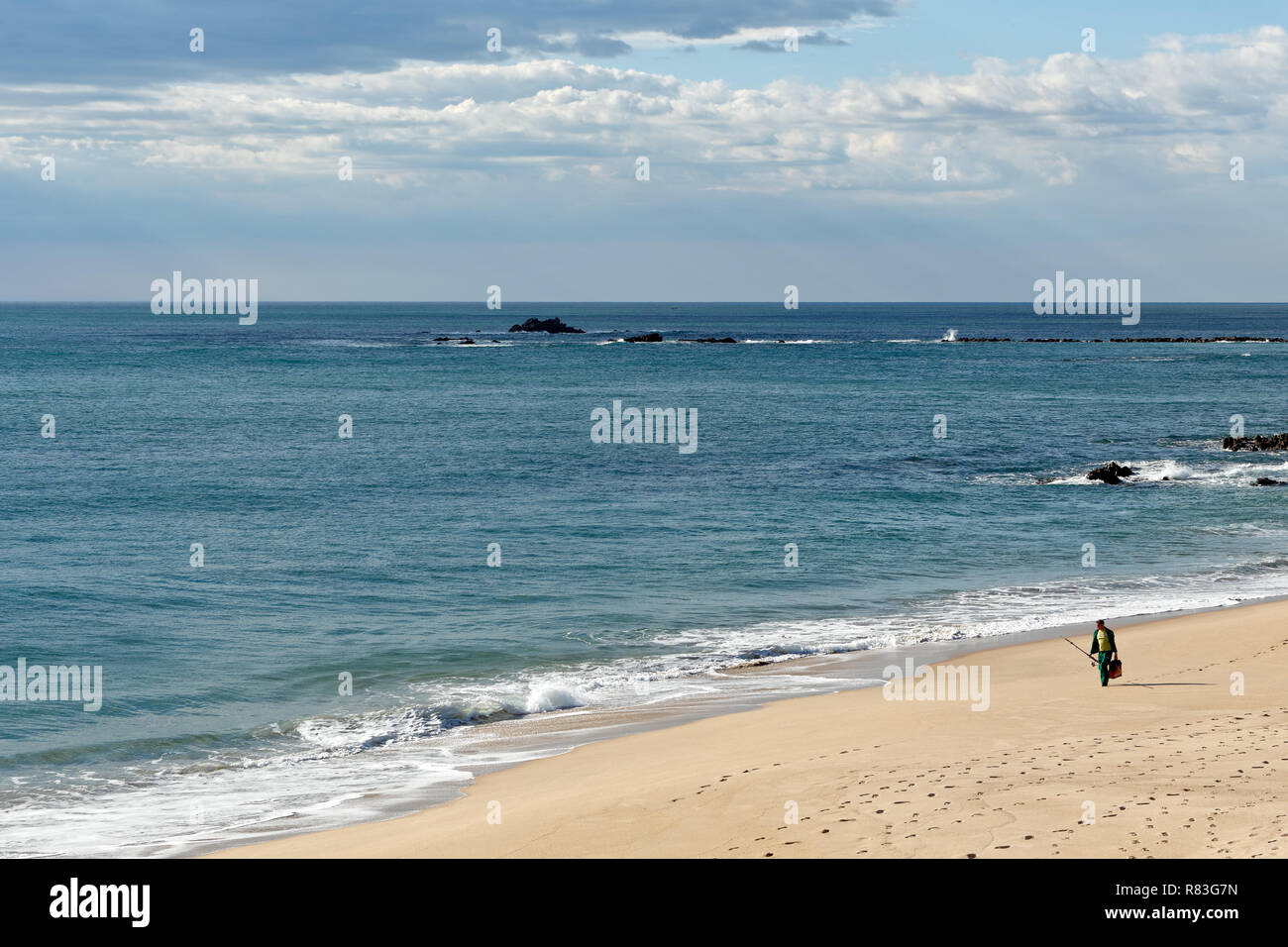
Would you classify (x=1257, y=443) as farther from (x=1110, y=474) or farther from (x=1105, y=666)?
(x=1105, y=666)

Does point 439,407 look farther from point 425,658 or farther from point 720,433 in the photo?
point 425,658

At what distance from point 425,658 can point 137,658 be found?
527cm

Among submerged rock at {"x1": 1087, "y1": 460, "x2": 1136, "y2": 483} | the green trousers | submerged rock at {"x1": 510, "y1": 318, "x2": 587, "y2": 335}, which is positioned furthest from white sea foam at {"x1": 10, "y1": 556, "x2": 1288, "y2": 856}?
submerged rock at {"x1": 510, "y1": 318, "x2": 587, "y2": 335}

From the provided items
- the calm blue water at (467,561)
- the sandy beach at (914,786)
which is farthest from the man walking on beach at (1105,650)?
the calm blue water at (467,561)

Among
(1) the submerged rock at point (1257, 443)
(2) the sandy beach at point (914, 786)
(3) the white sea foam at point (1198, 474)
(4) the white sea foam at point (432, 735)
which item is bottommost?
(4) the white sea foam at point (432, 735)

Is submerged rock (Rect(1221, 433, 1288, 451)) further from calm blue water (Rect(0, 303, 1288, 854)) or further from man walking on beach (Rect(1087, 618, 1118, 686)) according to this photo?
man walking on beach (Rect(1087, 618, 1118, 686))

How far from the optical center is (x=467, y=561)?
28.6m

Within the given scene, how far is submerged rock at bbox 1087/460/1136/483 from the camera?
4234cm

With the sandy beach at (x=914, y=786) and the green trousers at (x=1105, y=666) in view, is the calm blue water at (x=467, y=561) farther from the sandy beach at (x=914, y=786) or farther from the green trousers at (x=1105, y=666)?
the green trousers at (x=1105, y=666)

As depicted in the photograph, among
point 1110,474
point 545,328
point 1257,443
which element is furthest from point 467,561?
point 545,328

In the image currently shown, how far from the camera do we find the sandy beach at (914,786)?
33.8ft

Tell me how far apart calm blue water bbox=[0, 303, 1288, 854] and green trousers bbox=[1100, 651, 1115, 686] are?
4.98 meters

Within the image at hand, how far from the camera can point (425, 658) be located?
2086 cm

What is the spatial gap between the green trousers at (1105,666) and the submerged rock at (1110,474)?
87.3 ft
